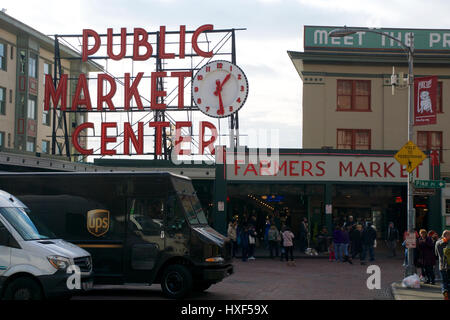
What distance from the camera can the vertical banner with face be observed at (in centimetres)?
2072

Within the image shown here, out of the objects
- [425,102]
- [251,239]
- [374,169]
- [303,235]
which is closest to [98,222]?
[425,102]

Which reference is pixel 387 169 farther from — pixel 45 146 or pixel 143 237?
pixel 45 146

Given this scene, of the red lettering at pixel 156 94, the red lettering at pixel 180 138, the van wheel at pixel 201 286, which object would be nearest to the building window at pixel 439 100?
the red lettering at pixel 180 138

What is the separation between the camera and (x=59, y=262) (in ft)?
41.8

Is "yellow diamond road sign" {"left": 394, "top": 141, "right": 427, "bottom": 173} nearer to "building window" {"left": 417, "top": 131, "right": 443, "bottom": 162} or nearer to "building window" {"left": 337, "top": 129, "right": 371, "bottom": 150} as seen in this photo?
"building window" {"left": 337, "top": 129, "right": 371, "bottom": 150}

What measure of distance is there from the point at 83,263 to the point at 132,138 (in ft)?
86.8

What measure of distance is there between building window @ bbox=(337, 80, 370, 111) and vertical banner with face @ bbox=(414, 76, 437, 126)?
1896 cm

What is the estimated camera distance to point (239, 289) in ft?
58.5

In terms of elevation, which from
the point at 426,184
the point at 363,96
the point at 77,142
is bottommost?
the point at 426,184

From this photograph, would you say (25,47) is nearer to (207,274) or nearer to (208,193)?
(208,193)

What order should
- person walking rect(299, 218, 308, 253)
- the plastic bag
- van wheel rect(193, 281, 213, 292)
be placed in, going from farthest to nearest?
1. person walking rect(299, 218, 308, 253)
2. the plastic bag
3. van wheel rect(193, 281, 213, 292)

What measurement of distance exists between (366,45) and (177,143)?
44.0 feet

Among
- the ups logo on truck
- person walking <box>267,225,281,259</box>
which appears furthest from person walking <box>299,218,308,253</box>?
the ups logo on truck

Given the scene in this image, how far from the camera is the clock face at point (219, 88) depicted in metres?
39.1
